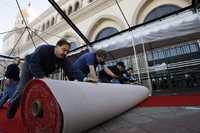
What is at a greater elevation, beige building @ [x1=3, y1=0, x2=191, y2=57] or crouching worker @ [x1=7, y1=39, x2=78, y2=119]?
beige building @ [x1=3, y1=0, x2=191, y2=57]

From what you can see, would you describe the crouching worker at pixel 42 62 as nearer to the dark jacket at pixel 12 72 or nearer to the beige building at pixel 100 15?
the dark jacket at pixel 12 72

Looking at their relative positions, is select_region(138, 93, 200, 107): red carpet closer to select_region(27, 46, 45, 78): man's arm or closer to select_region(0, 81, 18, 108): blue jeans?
select_region(27, 46, 45, 78): man's arm

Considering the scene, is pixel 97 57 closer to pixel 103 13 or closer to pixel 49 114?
pixel 49 114

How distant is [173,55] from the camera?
6.78 m

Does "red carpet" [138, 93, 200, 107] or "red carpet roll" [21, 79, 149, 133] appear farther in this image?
"red carpet" [138, 93, 200, 107]

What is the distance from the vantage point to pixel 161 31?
208 inches

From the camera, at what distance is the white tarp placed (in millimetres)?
4852

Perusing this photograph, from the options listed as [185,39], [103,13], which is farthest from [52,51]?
[103,13]

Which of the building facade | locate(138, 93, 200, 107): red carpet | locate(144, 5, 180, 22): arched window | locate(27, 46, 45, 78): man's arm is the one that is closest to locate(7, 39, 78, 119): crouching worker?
locate(27, 46, 45, 78): man's arm

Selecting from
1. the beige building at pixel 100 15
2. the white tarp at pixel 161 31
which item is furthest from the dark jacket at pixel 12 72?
the beige building at pixel 100 15

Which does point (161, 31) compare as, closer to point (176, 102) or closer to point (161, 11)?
point (176, 102)

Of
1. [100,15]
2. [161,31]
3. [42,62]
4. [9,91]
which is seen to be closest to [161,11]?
[100,15]

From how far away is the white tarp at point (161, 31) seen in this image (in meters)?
4.85

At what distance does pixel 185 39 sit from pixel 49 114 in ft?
18.8
